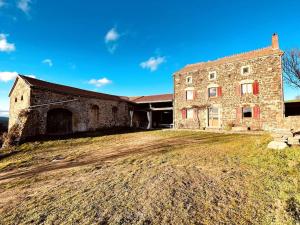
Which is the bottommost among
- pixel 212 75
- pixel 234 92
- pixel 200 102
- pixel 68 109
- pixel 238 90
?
pixel 68 109

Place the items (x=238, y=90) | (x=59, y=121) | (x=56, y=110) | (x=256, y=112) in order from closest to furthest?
1. (x=56, y=110)
2. (x=59, y=121)
3. (x=256, y=112)
4. (x=238, y=90)

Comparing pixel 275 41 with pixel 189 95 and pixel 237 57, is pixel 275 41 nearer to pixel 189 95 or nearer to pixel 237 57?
pixel 237 57

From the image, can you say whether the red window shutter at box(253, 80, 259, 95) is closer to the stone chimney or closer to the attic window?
the stone chimney

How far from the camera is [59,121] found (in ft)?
49.0

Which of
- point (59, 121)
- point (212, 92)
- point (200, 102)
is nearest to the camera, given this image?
point (59, 121)

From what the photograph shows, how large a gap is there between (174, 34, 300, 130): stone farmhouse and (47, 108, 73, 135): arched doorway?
1155cm

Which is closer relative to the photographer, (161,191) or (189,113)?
(161,191)

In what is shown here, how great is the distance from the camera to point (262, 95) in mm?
15117

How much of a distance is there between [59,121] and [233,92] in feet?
54.0

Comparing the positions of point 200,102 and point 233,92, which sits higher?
point 233,92

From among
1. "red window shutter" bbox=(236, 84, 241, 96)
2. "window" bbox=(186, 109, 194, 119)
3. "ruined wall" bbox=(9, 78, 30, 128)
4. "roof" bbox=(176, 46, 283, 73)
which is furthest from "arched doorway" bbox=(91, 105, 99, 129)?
"red window shutter" bbox=(236, 84, 241, 96)

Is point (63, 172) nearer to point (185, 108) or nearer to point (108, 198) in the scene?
point (108, 198)

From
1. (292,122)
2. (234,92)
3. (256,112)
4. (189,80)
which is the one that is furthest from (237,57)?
(292,122)

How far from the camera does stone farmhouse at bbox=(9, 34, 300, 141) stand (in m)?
13.5
